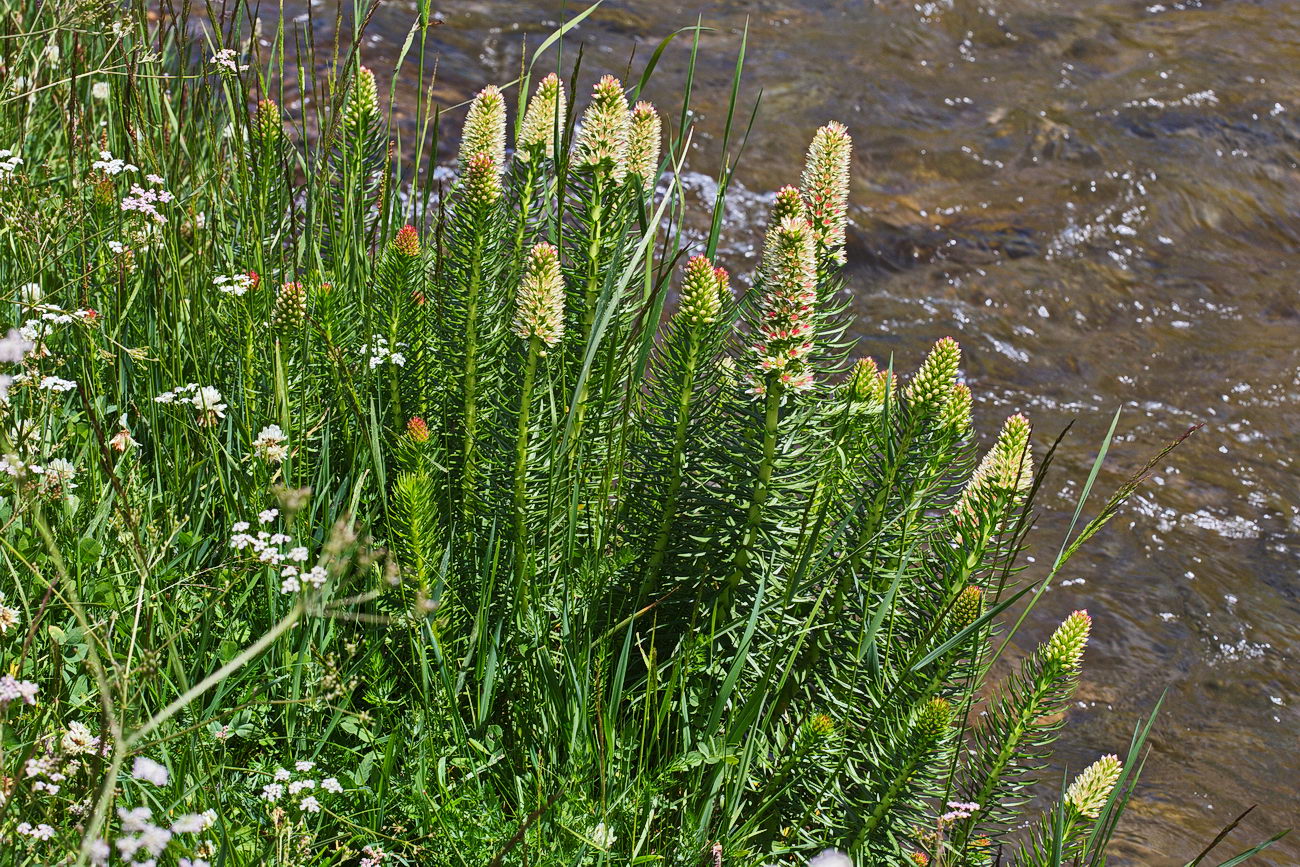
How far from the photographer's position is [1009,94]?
312 inches

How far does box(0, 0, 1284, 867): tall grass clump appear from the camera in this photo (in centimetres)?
220

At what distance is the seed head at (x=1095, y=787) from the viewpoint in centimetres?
221

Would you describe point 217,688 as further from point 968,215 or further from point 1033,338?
point 968,215

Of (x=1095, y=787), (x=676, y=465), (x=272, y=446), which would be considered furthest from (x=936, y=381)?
(x=272, y=446)

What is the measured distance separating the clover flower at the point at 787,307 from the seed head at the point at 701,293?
0.30ft

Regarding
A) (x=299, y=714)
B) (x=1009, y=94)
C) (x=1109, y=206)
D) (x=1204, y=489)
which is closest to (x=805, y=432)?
(x=299, y=714)

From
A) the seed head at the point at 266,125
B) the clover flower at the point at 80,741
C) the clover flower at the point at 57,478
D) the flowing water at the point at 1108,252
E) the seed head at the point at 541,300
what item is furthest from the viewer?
the flowing water at the point at 1108,252

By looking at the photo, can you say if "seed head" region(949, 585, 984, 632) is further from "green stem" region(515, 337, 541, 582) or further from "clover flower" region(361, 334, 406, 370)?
"clover flower" region(361, 334, 406, 370)

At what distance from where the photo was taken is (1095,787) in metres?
2.22

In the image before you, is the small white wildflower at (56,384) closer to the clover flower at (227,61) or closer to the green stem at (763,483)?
the clover flower at (227,61)

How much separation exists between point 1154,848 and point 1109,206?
4590 millimetres

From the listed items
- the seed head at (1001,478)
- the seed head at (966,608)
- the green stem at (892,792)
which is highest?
the seed head at (1001,478)

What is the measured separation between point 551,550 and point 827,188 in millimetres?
956

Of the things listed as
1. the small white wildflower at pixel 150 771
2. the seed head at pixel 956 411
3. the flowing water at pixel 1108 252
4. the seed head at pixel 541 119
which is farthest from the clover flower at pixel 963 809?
the seed head at pixel 541 119
